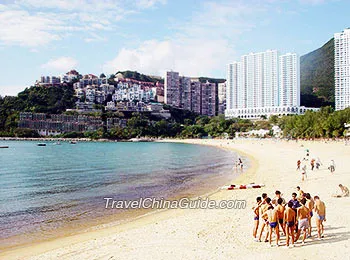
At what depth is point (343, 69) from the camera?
140m

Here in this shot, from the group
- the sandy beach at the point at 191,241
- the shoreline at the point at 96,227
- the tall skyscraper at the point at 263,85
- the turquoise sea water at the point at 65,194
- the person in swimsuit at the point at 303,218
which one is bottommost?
the turquoise sea water at the point at 65,194

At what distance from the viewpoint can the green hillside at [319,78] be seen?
530ft

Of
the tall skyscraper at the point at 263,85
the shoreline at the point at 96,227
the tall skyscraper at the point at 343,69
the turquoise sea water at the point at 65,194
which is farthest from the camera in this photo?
the tall skyscraper at the point at 263,85

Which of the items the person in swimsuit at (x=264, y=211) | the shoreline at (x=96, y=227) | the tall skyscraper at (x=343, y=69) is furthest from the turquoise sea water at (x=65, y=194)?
the tall skyscraper at (x=343, y=69)

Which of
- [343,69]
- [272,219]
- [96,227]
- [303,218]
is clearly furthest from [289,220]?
[343,69]

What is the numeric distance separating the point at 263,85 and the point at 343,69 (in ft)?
98.7

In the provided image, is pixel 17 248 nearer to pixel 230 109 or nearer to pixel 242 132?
pixel 242 132

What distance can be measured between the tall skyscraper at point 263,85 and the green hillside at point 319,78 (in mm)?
21775

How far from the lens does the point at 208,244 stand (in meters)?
9.66

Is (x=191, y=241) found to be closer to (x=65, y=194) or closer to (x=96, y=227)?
(x=96, y=227)

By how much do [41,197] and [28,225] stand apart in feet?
20.2

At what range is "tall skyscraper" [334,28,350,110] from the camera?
137275 mm

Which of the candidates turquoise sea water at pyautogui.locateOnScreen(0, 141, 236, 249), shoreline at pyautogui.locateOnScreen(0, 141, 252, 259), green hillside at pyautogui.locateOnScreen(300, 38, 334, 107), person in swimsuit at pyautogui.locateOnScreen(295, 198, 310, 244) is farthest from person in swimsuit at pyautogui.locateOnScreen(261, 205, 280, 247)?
green hillside at pyautogui.locateOnScreen(300, 38, 334, 107)

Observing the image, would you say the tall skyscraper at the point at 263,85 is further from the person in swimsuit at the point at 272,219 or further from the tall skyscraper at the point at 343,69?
the person in swimsuit at the point at 272,219
